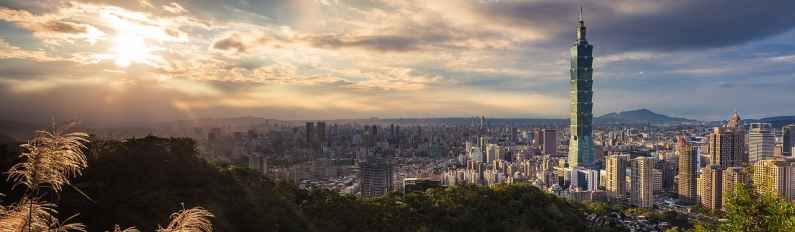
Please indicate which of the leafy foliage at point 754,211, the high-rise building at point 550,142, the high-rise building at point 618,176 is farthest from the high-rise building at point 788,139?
the leafy foliage at point 754,211

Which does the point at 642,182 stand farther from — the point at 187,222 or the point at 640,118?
the point at 640,118

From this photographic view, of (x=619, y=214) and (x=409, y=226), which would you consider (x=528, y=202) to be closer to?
(x=409, y=226)

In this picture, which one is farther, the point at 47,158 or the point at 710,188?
the point at 710,188

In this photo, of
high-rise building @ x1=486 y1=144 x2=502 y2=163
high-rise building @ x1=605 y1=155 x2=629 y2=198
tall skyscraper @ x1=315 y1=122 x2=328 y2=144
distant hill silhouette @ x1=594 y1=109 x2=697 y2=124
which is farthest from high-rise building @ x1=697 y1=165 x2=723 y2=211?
distant hill silhouette @ x1=594 y1=109 x2=697 y2=124

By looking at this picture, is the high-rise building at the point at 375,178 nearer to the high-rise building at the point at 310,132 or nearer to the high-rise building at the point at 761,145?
the high-rise building at the point at 310,132

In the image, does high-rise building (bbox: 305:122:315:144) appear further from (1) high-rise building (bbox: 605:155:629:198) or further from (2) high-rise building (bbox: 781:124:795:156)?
(2) high-rise building (bbox: 781:124:795:156)

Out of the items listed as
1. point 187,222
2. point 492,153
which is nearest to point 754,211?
point 187,222

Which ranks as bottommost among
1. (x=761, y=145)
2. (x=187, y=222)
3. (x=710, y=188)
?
(x=710, y=188)
